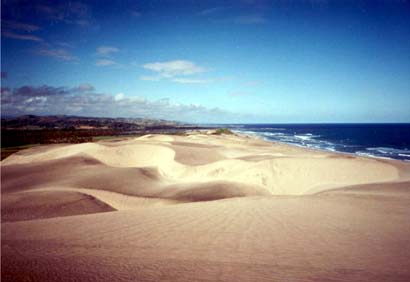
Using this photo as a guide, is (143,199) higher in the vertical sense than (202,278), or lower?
lower

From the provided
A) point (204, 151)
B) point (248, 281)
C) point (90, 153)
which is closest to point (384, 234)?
point (248, 281)

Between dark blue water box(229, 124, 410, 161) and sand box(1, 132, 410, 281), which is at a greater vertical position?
sand box(1, 132, 410, 281)

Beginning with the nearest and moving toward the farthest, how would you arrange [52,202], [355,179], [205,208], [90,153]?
[205,208], [52,202], [355,179], [90,153]

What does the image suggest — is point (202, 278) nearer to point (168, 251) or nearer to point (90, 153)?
point (168, 251)

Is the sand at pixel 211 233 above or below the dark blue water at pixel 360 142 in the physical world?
above

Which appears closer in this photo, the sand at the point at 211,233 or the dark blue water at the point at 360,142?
the sand at the point at 211,233

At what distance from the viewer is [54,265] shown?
5.02 m

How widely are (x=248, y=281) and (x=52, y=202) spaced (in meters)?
10.5

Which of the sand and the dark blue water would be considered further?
the dark blue water

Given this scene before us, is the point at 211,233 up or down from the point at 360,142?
up

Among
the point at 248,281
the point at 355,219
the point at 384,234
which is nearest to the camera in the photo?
the point at 248,281

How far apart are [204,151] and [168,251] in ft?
71.9

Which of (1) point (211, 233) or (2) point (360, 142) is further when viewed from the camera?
(2) point (360, 142)

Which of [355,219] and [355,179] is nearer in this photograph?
[355,219]
